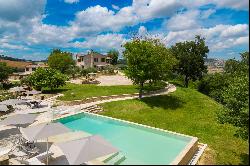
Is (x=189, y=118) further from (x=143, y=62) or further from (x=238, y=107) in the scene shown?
(x=238, y=107)

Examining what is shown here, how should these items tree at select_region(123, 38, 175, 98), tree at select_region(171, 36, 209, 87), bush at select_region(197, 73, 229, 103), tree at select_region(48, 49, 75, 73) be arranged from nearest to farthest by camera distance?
tree at select_region(123, 38, 175, 98), tree at select_region(171, 36, 209, 87), bush at select_region(197, 73, 229, 103), tree at select_region(48, 49, 75, 73)

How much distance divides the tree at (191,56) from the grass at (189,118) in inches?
672

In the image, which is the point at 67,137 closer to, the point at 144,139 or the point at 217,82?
the point at 144,139

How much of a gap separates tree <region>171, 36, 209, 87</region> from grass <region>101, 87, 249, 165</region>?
56.0ft

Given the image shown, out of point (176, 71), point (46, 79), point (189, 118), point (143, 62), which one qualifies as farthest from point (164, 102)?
point (176, 71)

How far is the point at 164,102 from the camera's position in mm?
39750

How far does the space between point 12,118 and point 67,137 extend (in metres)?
5.44

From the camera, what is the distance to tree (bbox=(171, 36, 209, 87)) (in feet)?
201

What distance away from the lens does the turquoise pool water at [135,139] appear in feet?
64.1

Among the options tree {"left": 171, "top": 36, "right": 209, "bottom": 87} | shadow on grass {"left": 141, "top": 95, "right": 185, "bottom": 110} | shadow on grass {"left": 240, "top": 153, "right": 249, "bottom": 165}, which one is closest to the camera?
shadow on grass {"left": 240, "top": 153, "right": 249, "bottom": 165}

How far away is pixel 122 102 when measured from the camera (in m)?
38.1

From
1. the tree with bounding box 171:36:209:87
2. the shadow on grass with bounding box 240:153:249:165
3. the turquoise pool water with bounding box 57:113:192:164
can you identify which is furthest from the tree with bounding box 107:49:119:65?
the shadow on grass with bounding box 240:153:249:165

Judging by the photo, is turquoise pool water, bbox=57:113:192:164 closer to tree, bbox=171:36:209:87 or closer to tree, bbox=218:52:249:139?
tree, bbox=218:52:249:139

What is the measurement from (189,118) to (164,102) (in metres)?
6.73
